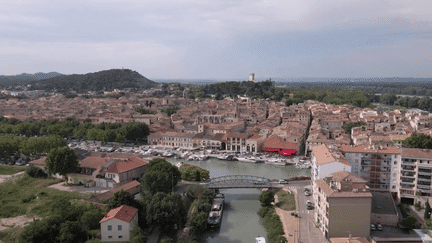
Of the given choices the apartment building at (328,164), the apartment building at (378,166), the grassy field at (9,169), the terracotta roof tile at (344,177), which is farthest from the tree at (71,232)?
the apartment building at (378,166)

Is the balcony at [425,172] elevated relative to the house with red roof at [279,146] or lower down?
elevated

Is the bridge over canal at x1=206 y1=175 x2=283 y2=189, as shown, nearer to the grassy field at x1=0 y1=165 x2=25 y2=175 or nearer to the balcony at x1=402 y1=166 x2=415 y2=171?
the balcony at x1=402 y1=166 x2=415 y2=171

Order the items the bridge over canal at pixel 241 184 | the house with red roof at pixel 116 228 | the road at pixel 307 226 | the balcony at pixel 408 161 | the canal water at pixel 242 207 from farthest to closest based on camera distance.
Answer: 1. the bridge over canal at pixel 241 184
2. the balcony at pixel 408 161
3. the canal water at pixel 242 207
4. the road at pixel 307 226
5. the house with red roof at pixel 116 228

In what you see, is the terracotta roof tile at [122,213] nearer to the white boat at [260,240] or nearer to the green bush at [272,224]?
the white boat at [260,240]

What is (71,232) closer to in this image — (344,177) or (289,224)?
(289,224)

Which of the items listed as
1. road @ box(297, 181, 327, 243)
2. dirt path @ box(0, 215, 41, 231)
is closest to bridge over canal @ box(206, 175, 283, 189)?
road @ box(297, 181, 327, 243)

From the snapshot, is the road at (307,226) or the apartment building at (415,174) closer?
the road at (307,226)

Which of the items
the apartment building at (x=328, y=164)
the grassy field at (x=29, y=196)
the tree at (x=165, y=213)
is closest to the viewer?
the tree at (x=165, y=213)

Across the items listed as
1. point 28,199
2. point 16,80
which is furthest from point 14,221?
point 16,80
